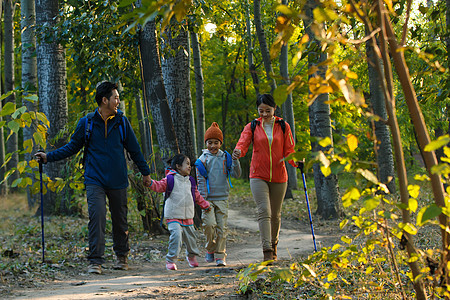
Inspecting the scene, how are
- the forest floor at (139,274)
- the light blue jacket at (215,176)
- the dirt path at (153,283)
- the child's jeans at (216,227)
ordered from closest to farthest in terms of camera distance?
the dirt path at (153,283), the forest floor at (139,274), the child's jeans at (216,227), the light blue jacket at (215,176)

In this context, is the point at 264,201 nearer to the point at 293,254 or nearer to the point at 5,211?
the point at 293,254

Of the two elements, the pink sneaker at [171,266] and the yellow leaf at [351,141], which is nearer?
the yellow leaf at [351,141]

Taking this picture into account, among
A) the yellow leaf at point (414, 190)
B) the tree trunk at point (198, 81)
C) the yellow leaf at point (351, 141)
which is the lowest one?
the yellow leaf at point (414, 190)

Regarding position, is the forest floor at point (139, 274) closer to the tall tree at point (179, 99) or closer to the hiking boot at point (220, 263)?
the hiking boot at point (220, 263)

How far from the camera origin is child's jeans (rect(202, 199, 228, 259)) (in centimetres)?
758

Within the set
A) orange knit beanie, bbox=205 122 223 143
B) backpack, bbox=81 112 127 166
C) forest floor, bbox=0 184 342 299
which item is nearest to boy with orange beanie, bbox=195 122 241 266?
orange knit beanie, bbox=205 122 223 143

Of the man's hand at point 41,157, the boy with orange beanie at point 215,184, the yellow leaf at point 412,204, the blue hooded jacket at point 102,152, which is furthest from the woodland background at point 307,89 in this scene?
the boy with orange beanie at point 215,184

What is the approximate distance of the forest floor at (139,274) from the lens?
17.5 feet

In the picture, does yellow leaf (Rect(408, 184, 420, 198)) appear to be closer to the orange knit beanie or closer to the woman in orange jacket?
the woman in orange jacket

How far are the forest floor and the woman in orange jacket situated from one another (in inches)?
20.7

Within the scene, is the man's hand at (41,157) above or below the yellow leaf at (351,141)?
above

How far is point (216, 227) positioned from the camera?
769 cm

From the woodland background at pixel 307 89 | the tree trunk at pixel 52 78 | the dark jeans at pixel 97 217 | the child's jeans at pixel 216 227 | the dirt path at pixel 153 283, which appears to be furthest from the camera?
the tree trunk at pixel 52 78

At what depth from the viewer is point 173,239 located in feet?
23.9
